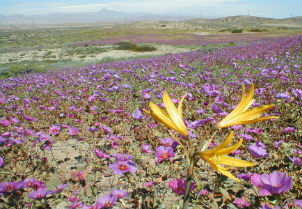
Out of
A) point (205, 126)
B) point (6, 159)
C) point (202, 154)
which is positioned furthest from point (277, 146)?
point (6, 159)

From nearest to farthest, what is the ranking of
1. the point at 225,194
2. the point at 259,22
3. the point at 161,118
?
the point at 161,118
the point at 225,194
the point at 259,22

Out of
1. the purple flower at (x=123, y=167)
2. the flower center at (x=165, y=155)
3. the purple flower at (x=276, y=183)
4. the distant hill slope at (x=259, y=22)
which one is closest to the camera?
the purple flower at (x=276, y=183)

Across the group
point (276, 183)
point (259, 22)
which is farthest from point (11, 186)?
point (259, 22)

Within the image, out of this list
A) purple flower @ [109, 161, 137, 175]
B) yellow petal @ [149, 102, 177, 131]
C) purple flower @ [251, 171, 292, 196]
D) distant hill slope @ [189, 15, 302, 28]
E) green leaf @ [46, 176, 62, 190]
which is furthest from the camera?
distant hill slope @ [189, 15, 302, 28]

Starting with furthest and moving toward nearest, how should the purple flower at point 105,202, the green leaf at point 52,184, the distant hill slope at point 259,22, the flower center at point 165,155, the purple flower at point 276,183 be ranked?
the distant hill slope at point 259,22 → the green leaf at point 52,184 → the flower center at point 165,155 → the purple flower at point 105,202 → the purple flower at point 276,183

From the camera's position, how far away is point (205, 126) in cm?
329

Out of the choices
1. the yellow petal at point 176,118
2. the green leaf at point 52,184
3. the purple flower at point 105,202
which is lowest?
the green leaf at point 52,184

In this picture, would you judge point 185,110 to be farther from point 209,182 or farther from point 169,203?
point 169,203

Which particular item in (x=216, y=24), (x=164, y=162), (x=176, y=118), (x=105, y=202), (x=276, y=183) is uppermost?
(x=216, y=24)

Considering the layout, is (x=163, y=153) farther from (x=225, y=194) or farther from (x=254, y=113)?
(x=254, y=113)

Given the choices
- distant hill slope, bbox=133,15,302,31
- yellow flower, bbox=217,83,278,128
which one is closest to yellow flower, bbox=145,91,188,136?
yellow flower, bbox=217,83,278,128

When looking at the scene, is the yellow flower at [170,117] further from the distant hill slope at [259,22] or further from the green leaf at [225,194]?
the distant hill slope at [259,22]

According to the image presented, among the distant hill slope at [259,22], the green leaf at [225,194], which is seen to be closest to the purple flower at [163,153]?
the green leaf at [225,194]

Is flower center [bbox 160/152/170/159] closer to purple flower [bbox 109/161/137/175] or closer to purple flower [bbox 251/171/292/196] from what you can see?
purple flower [bbox 109/161/137/175]
